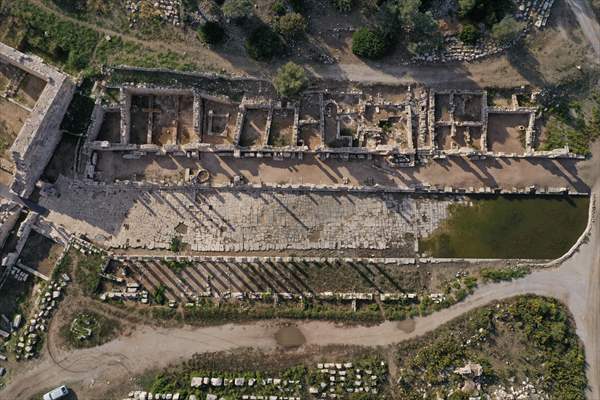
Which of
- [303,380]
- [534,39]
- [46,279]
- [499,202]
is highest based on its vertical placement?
[534,39]

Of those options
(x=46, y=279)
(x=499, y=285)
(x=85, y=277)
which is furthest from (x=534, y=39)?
(x=46, y=279)

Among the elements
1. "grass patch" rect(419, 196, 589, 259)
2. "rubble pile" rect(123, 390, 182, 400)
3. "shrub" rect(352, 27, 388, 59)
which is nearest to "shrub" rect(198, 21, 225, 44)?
"shrub" rect(352, 27, 388, 59)

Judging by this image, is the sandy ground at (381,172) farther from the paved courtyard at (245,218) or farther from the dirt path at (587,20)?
the dirt path at (587,20)

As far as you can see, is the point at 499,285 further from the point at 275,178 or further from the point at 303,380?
the point at 275,178

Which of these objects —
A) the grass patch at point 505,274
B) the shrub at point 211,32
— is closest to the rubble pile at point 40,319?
the shrub at point 211,32

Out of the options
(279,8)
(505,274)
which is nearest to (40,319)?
(279,8)
